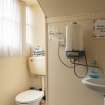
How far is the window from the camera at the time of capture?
2.25 m

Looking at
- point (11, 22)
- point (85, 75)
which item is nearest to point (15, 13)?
point (11, 22)

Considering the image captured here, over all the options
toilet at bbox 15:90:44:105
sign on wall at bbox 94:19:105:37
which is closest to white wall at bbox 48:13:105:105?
sign on wall at bbox 94:19:105:37

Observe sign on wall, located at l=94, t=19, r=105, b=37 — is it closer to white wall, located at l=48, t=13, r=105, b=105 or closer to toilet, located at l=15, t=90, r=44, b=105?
white wall, located at l=48, t=13, r=105, b=105

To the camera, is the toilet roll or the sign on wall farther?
the toilet roll

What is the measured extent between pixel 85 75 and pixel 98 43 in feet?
1.10

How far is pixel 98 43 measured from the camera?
55.8 inches

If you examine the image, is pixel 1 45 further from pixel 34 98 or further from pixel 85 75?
pixel 85 75

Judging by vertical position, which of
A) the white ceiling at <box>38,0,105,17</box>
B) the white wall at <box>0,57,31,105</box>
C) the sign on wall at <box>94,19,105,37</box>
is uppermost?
the white ceiling at <box>38,0,105,17</box>

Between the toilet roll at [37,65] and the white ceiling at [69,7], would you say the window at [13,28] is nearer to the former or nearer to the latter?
the toilet roll at [37,65]

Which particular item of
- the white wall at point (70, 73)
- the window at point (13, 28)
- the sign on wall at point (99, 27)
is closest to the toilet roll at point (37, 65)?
the window at point (13, 28)

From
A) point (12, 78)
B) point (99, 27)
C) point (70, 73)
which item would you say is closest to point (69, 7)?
point (99, 27)

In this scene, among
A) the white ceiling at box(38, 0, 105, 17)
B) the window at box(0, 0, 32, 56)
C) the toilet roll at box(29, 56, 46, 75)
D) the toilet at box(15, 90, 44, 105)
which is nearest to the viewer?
the white ceiling at box(38, 0, 105, 17)

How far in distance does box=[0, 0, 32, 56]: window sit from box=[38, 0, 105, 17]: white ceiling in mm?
893

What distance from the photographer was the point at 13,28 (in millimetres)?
2424
